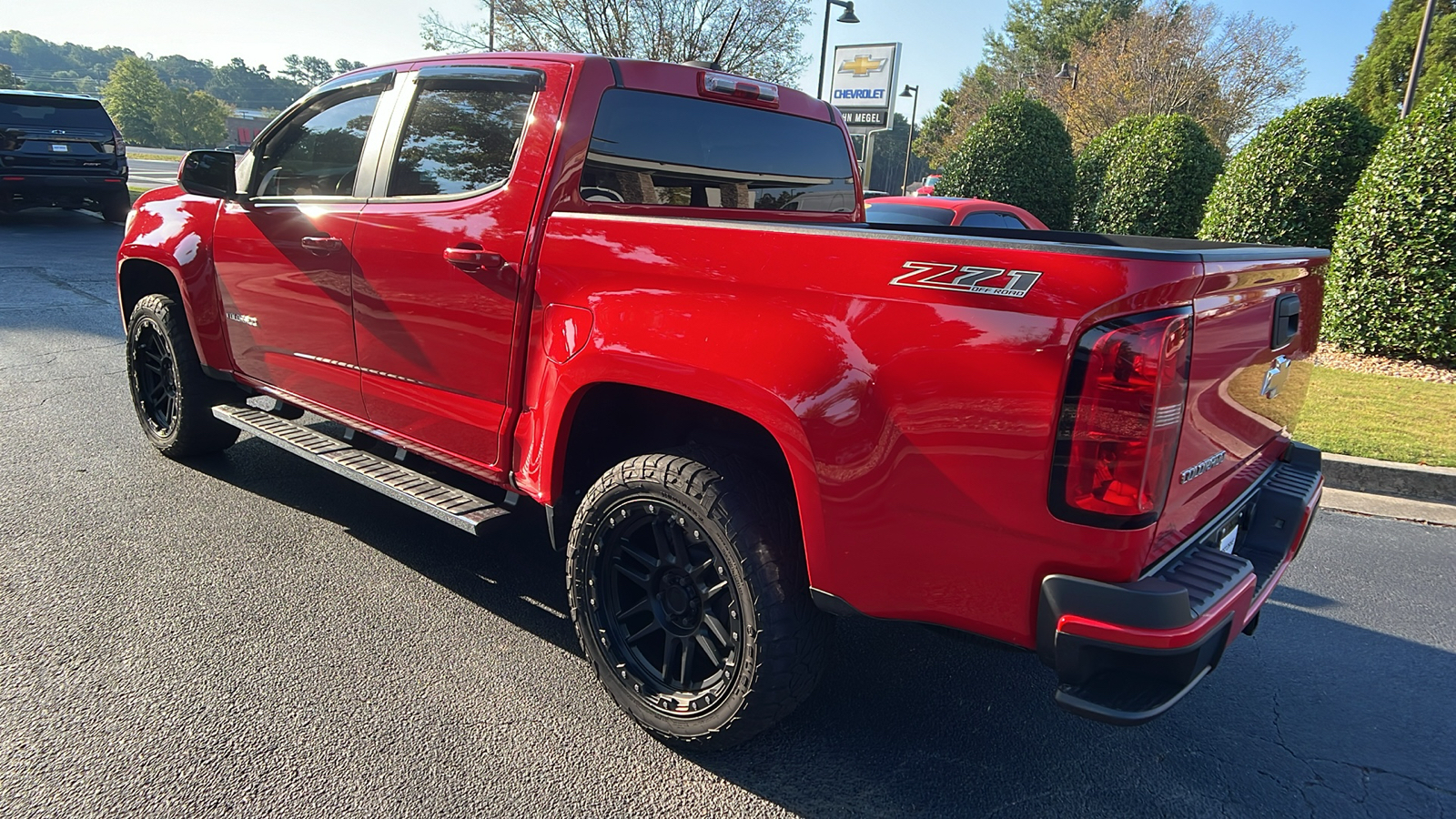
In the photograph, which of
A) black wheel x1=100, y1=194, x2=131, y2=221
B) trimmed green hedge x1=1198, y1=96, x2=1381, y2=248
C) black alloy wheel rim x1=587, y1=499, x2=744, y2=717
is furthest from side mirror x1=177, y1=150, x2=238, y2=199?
black wheel x1=100, y1=194, x2=131, y2=221

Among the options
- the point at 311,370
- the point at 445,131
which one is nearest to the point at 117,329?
the point at 311,370

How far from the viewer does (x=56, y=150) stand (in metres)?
14.1

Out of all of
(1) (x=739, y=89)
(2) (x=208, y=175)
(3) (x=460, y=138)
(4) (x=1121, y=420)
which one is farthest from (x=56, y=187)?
(4) (x=1121, y=420)

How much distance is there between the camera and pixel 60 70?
446ft

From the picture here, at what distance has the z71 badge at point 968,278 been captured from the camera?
1.83m

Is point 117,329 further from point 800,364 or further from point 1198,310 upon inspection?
point 1198,310

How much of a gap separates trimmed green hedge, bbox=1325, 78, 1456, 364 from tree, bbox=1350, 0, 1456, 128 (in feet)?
103

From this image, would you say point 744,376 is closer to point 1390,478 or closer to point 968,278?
point 968,278

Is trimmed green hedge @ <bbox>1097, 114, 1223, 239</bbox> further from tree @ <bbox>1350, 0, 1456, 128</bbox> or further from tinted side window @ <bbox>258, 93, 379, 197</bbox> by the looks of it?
tree @ <bbox>1350, 0, 1456, 128</bbox>

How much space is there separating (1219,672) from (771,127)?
8.84 ft

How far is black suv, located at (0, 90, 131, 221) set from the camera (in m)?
13.8

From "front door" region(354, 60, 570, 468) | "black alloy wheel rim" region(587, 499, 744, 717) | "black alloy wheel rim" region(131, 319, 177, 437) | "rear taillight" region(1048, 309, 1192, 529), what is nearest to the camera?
"rear taillight" region(1048, 309, 1192, 529)

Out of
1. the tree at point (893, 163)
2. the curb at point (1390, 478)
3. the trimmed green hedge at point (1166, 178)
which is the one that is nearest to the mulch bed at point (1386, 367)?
the curb at point (1390, 478)

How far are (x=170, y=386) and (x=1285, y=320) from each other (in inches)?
198
